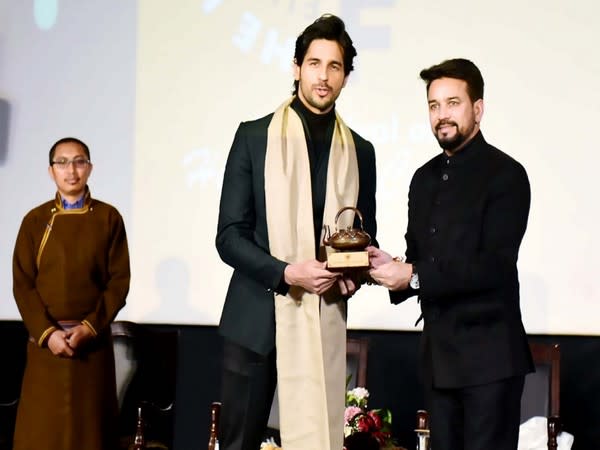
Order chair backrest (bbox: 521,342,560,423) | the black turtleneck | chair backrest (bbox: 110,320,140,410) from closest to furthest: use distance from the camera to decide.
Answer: the black turtleneck < chair backrest (bbox: 521,342,560,423) < chair backrest (bbox: 110,320,140,410)

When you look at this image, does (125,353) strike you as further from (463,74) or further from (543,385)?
(463,74)

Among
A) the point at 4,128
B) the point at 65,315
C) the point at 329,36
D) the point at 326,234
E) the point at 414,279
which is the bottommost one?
the point at 65,315

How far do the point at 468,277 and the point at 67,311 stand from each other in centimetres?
187

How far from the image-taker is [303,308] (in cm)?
263

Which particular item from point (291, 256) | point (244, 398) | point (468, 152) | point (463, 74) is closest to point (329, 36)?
point (463, 74)

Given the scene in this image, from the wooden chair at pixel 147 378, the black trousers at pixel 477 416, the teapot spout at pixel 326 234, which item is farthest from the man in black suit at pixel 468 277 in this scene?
the wooden chair at pixel 147 378

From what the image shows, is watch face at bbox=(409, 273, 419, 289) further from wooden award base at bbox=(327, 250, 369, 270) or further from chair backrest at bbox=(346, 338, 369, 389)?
chair backrest at bbox=(346, 338, 369, 389)

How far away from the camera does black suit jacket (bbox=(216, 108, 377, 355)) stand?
8.39 ft

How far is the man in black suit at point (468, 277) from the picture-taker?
2.43 m

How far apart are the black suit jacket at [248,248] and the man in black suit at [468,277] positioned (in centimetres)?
29

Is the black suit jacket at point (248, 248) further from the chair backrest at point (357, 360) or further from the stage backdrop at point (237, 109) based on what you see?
the stage backdrop at point (237, 109)

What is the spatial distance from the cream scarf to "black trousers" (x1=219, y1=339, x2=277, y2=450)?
7 cm

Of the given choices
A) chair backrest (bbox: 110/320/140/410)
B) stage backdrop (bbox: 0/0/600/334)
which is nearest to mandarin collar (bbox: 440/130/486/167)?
stage backdrop (bbox: 0/0/600/334)

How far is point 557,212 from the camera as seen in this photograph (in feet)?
14.9
